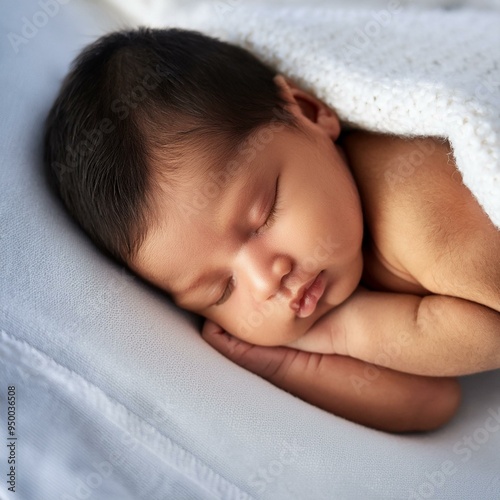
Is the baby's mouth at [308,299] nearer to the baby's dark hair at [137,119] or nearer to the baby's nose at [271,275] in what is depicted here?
the baby's nose at [271,275]

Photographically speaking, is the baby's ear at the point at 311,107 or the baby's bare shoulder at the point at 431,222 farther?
the baby's ear at the point at 311,107

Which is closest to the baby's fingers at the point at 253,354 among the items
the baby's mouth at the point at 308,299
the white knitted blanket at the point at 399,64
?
the baby's mouth at the point at 308,299

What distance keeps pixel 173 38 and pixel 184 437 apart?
74 centimetres

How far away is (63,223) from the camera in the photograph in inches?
42.7

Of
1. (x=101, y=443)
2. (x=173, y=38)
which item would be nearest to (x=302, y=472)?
(x=101, y=443)

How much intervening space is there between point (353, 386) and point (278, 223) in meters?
0.36

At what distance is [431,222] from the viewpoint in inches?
38.8

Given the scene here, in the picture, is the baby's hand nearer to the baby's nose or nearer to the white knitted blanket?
the baby's nose

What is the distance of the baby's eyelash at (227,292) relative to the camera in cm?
106

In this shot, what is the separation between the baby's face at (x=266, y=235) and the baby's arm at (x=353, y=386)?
0.35ft

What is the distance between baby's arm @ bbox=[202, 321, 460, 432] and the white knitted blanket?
38cm

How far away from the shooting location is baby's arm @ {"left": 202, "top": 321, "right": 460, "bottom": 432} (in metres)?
1.11

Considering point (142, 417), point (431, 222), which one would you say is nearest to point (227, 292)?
point (142, 417)

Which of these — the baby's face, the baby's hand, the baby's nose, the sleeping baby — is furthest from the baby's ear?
the baby's hand
